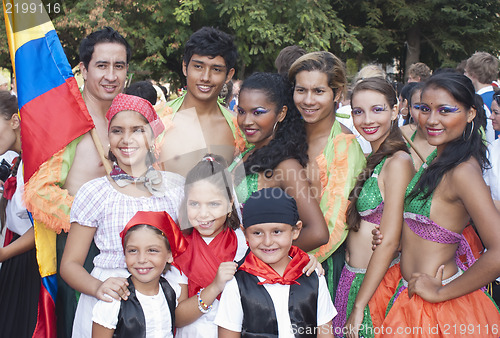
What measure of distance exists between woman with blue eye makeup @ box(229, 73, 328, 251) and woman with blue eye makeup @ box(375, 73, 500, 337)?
19.9 inches

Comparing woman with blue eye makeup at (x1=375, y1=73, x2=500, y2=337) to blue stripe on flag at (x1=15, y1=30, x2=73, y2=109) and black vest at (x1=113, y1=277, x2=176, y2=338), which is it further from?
blue stripe on flag at (x1=15, y1=30, x2=73, y2=109)

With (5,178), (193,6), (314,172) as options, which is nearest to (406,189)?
(314,172)

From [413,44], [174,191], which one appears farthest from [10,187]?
[413,44]

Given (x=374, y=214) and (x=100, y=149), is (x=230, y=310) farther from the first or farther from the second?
(x=100, y=149)

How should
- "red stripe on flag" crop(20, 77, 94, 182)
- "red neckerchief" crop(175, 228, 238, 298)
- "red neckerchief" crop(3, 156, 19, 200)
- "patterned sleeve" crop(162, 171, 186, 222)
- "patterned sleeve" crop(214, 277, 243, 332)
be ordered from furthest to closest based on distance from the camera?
"red neckerchief" crop(3, 156, 19, 200) → "red stripe on flag" crop(20, 77, 94, 182) → "patterned sleeve" crop(162, 171, 186, 222) → "red neckerchief" crop(175, 228, 238, 298) → "patterned sleeve" crop(214, 277, 243, 332)

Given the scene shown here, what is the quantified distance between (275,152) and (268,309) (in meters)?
0.92

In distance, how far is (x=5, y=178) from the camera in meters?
3.57

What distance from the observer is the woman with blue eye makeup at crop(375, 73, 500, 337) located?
225cm

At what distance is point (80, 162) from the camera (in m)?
3.01

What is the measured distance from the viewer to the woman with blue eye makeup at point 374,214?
2.57 meters

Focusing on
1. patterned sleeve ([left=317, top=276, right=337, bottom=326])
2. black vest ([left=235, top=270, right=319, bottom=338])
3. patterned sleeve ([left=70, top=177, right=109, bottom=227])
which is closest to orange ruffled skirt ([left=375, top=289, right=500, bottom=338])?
patterned sleeve ([left=317, top=276, right=337, bottom=326])

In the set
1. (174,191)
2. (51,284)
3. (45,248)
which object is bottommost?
(51,284)

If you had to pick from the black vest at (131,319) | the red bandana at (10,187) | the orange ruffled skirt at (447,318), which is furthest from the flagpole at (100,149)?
the orange ruffled skirt at (447,318)

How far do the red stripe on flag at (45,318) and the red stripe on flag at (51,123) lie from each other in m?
0.72
